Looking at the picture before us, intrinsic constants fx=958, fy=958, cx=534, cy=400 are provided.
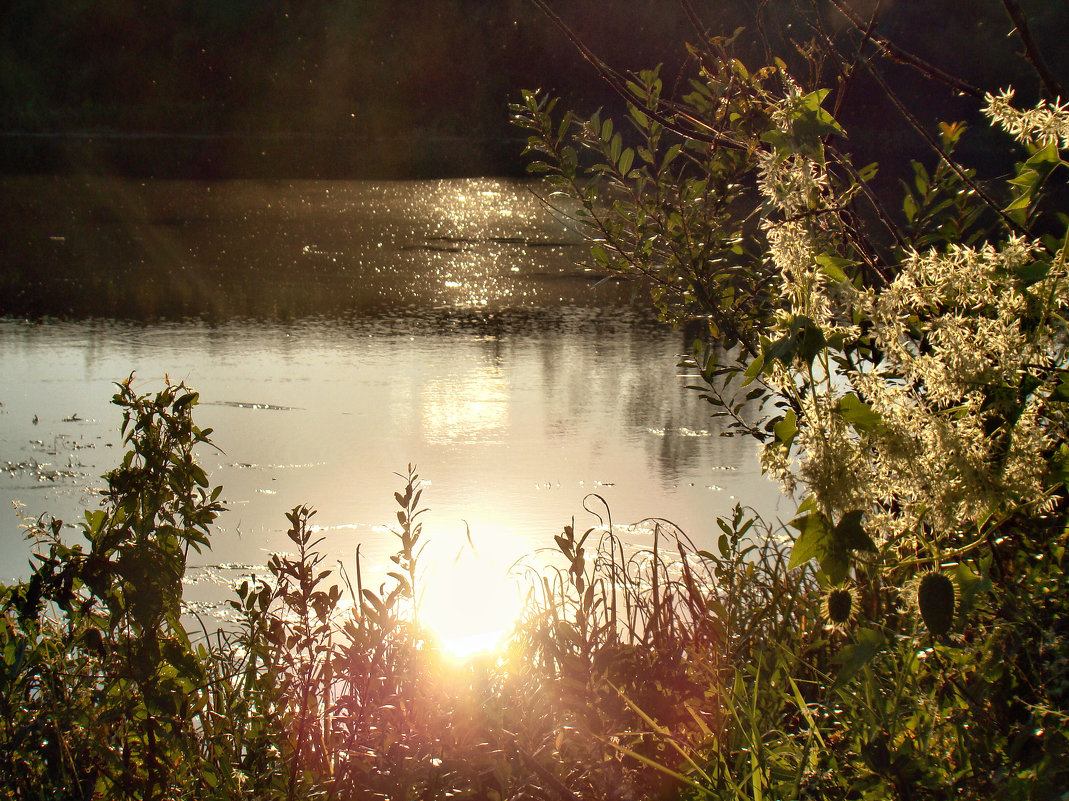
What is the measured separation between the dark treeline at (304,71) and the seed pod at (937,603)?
1548cm

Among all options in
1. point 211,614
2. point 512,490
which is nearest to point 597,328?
point 512,490

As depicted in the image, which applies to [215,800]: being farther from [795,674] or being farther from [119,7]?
[119,7]

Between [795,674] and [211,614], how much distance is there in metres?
1.64

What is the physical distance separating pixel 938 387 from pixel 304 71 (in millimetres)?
20241

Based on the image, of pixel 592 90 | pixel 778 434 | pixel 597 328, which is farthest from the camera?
pixel 592 90

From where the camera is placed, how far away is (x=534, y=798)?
1298mm

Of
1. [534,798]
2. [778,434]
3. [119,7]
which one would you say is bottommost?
[534,798]

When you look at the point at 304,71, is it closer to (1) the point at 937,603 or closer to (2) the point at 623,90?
(2) the point at 623,90

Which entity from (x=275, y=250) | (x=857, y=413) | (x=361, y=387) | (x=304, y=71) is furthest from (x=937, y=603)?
(x=304, y=71)

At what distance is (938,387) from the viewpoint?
0.89m

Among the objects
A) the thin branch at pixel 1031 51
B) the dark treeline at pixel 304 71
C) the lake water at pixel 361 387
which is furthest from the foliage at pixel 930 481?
the dark treeline at pixel 304 71

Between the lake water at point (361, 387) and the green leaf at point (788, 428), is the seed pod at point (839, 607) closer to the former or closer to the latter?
the green leaf at point (788, 428)

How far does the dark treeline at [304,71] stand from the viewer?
16.8m

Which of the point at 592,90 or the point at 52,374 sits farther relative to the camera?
the point at 592,90
